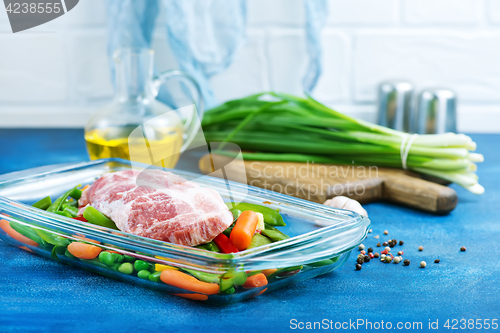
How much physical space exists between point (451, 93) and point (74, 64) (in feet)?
4.51

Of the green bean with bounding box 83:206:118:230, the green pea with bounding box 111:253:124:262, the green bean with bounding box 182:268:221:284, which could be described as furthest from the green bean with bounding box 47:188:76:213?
the green bean with bounding box 182:268:221:284

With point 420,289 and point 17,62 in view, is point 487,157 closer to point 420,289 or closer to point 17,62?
point 420,289

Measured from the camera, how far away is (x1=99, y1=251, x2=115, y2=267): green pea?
608mm

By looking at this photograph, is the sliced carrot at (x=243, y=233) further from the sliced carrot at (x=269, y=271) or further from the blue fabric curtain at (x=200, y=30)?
the blue fabric curtain at (x=200, y=30)

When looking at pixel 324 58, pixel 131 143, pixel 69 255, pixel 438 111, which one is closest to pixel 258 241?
pixel 69 255

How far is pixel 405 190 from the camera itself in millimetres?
1060

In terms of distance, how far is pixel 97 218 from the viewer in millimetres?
681

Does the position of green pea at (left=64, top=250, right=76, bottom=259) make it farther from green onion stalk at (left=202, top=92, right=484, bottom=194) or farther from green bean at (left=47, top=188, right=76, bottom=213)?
green onion stalk at (left=202, top=92, right=484, bottom=194)

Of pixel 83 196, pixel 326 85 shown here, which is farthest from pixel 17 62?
pixel 83 196

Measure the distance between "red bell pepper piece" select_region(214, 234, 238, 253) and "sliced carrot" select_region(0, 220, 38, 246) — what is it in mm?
271

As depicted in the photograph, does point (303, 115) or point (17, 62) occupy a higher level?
point (17, 62)

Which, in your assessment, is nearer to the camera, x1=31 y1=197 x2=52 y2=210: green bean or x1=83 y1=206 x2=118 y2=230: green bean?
x1=83 y1=206 x2=118 y2=230: green bean

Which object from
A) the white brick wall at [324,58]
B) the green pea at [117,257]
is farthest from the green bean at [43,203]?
the white brick wall at [324,58]

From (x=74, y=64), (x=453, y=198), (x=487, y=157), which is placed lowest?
(x=487, y=157)
